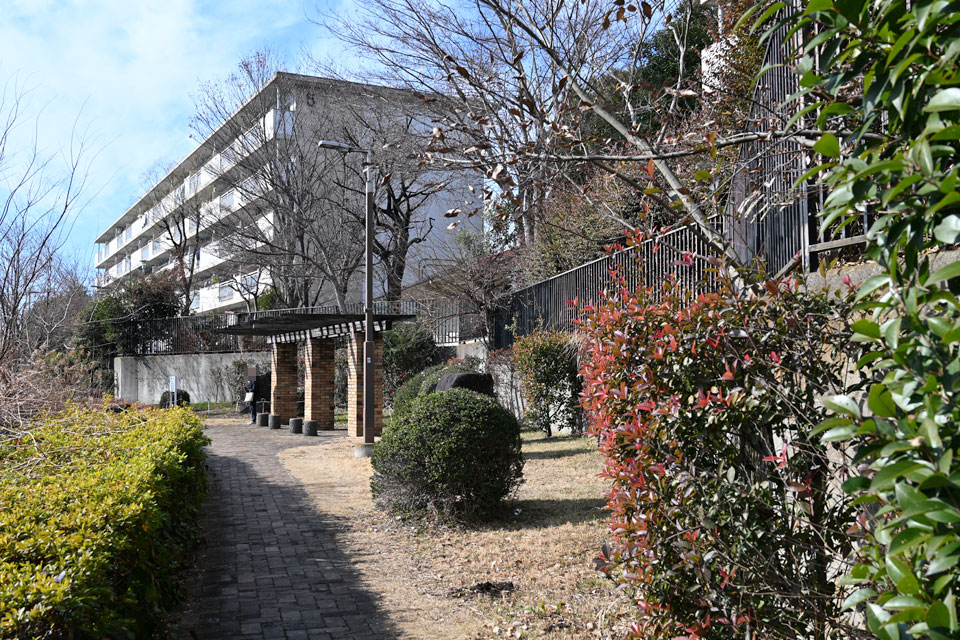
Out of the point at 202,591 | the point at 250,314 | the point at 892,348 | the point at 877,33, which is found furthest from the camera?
the point at 250,314

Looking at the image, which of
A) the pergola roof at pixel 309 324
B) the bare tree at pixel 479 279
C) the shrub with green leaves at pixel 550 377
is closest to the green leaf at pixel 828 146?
the shrub with green leaves at pixel 550 377

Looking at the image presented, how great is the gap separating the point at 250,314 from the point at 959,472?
20109 mm

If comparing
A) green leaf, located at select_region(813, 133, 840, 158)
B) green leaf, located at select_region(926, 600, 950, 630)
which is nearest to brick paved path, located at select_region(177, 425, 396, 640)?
green leaf, located at select_region(926, 600, 950, 630)

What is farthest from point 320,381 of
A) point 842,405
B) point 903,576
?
point 903,576

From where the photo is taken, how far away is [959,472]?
1178mm

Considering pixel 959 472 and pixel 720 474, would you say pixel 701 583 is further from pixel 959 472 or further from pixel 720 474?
pixel 959 472

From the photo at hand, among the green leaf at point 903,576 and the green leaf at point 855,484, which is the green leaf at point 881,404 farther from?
the green leaf at point 903,576

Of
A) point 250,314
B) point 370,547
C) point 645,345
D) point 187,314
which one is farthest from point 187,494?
point 187,314

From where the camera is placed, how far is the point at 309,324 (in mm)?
18859

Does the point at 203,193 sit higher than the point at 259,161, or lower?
higher

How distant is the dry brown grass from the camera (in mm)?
5043

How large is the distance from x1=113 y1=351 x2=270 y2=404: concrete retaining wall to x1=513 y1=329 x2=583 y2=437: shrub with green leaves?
1753cm

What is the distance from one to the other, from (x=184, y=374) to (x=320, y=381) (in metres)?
14.2

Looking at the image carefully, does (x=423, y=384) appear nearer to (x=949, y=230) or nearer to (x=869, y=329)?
(x=869, y=329)
